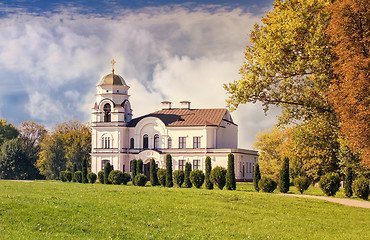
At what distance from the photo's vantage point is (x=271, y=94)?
25828 mm

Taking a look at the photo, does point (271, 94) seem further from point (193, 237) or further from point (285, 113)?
point (193, 237)

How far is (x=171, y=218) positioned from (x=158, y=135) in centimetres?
4223

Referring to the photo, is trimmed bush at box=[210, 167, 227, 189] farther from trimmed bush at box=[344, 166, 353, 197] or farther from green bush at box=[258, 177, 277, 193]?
trimmed bush at box=[344, 166, 353, 197]

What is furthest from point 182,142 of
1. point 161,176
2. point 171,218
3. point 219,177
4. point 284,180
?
point 171,218

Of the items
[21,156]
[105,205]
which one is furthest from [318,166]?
[21,156]

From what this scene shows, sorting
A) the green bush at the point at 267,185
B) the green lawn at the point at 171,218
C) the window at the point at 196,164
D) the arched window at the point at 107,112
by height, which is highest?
the arched window at the point at 107,112

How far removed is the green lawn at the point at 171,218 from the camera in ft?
51.2

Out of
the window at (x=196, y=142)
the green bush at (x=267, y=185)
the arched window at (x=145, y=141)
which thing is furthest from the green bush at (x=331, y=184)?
the arched window at (x=145, y=141)

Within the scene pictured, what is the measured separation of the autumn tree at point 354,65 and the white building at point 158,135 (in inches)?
1371

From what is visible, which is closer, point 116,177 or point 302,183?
point 302,183

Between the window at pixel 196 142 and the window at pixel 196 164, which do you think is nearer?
the window at pixel 196 164

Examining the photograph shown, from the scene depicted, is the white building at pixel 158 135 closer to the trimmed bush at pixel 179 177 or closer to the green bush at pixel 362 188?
the trimmed bush at pixel 179 177

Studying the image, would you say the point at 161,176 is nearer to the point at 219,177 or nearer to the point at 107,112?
the point at 219,177

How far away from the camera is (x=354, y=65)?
68.9ft
